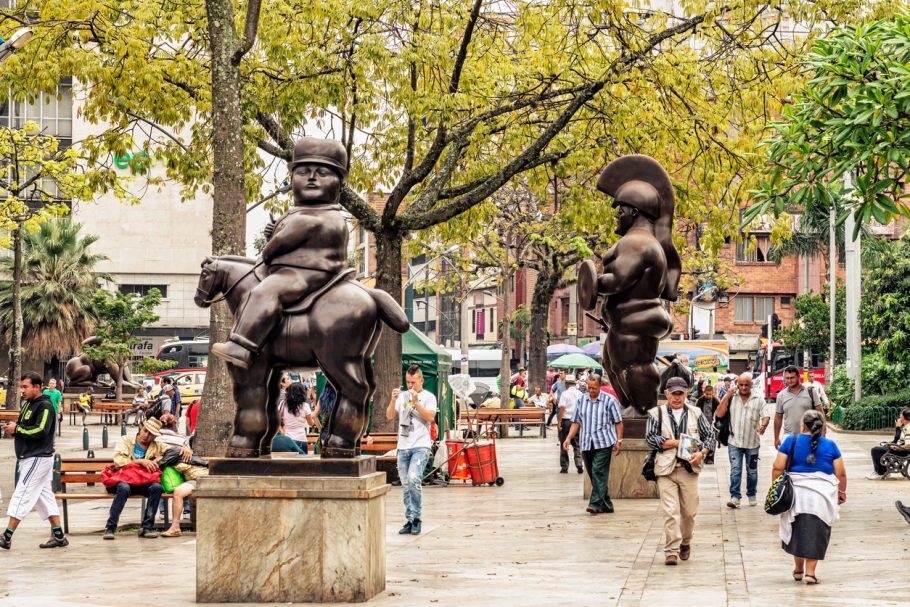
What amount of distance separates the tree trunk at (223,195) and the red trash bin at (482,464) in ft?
19.7

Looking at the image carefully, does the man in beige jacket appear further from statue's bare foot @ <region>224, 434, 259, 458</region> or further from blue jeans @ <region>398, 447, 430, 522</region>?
statue's bare foot @ <region>224, 434, 259, 458</region>

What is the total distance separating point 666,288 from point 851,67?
16.5ft

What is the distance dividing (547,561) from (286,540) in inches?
119

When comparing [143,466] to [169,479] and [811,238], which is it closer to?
[169,479]

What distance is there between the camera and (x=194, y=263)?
78312 mm

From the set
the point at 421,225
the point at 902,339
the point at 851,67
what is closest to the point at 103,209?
the point at 902,339

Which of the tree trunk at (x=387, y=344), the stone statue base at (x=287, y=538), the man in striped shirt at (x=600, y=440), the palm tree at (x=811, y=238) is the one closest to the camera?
the stone statue base at (x=287, y=538)

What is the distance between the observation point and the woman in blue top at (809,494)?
10172mm

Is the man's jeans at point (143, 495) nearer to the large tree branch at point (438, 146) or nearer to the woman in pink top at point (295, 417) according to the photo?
the woman in pink top at point (295, 417)

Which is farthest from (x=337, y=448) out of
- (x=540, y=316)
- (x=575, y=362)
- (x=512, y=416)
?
(x=575, y=362)

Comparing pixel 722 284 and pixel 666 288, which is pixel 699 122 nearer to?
pixel 666 288

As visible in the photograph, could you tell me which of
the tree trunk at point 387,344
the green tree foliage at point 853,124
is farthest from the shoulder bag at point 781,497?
the tree trunk at point 387,344

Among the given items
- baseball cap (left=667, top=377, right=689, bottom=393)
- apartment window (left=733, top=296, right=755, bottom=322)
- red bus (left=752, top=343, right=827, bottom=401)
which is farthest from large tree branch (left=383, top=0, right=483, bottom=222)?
apartment window (left=733, top=296, right=755, bottom=322)

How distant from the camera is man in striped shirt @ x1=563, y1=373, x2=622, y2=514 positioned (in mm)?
15164
